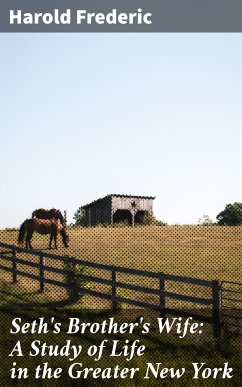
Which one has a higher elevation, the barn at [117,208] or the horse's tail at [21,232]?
the barn at [117,208]

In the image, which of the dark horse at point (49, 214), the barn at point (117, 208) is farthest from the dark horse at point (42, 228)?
the barn at point (117, 208)

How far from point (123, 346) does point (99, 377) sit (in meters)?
1.59

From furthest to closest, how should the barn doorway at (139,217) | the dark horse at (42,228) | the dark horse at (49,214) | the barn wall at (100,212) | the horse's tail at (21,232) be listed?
1. the barn doorway at (139,217)
2. the barn wall at (100,212)
3. the dark horse at (49,214)
4. the horse's tail at (21,232)
5. the dark horse at (42,228)

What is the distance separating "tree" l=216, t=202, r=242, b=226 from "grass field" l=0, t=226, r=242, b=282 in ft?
162

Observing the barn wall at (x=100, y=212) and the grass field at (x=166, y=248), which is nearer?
the grass field at (x=166, y=248)

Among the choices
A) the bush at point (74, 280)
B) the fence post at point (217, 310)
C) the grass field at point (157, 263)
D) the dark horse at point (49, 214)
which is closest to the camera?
the grass field at point (157, 263)

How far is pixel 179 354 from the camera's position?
944cm

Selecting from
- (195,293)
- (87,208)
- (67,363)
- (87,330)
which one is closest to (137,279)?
(195,293)

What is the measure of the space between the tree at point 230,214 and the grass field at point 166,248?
49.2 meters

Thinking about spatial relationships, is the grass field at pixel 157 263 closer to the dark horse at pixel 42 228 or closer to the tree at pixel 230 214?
the dark horse at pixel 42 228

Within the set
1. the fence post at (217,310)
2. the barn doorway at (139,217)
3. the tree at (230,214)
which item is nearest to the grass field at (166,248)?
the fence post at (217,310)

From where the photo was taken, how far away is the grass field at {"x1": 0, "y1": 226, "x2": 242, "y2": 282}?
2299cm

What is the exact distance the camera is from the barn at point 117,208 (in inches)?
1964

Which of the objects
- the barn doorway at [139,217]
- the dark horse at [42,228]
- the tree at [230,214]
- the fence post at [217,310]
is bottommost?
the fence post at [217,310]
